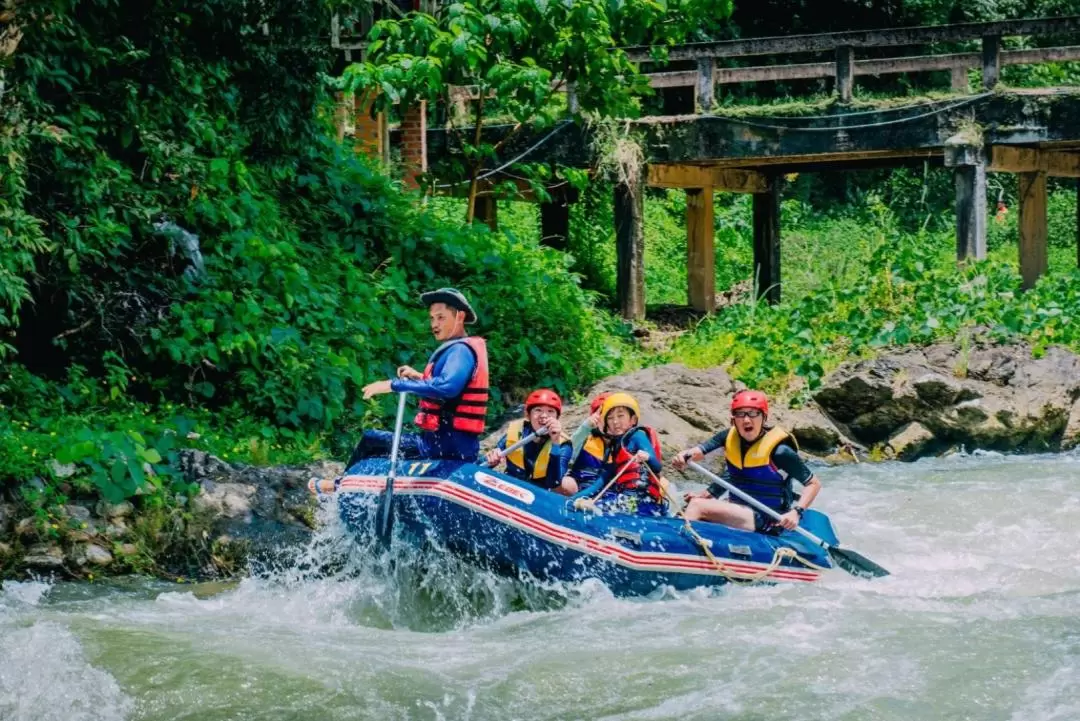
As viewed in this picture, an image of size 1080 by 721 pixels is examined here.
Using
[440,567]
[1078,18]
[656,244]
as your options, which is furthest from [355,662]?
[656,244]

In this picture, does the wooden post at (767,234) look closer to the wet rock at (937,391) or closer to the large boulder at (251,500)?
the wet rock at (937,391)

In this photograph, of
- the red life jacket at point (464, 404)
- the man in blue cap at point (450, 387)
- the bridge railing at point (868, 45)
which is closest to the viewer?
the man in blue cap at point (450, 387)

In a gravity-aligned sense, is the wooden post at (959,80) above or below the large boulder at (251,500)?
above

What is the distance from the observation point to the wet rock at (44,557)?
31.3 feet

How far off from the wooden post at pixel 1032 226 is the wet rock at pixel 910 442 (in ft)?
23.7

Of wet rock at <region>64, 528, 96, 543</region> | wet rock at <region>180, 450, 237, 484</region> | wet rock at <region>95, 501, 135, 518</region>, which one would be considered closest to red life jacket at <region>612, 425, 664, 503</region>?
wet rock at <region>180, 450, 237, 484</region>

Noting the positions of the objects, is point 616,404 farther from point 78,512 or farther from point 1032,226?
point 1032,226

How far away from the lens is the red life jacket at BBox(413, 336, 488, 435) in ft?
29.9

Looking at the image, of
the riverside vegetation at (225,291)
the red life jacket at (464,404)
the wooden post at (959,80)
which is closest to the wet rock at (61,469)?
the riverside vegetation at (225,291)

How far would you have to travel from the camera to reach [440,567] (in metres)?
9.07

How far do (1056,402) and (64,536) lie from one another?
29.4 feet

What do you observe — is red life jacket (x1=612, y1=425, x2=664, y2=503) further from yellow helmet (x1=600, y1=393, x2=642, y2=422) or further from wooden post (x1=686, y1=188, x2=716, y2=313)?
wooden post (x1=686, y1=188, x2=716, y2=313)

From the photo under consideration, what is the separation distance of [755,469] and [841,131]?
9166 millimetres

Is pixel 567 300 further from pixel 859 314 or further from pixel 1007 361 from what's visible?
pixel 1007 361
